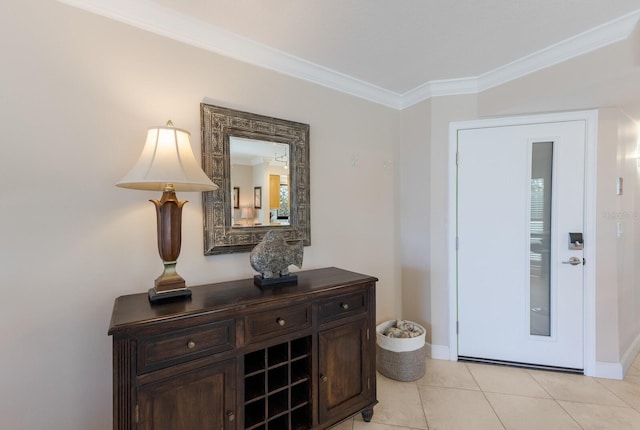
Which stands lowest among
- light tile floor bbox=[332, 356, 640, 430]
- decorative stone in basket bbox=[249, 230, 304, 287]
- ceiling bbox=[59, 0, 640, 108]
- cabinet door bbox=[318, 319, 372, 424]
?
light tile floor bbox=[332, 356, 640, 430]

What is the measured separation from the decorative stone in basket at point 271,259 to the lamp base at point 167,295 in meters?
0.38


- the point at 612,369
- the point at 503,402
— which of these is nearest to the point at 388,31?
the point at 503,402

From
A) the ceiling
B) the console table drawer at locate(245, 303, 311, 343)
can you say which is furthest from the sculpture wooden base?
the ceiling

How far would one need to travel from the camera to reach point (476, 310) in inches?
97.2

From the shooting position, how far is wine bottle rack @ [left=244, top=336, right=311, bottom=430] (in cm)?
142

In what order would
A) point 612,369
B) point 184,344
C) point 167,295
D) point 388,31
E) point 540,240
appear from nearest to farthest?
1. point 184,344
2. point 167,295
3. point 388,31
4. point 612,369
5. point 540,240

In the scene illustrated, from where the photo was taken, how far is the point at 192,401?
4.05 ft

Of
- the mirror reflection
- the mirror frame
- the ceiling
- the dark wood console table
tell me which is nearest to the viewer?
the dark wood console table

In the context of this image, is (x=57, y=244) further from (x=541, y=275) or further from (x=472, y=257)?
(x=541, y=275)

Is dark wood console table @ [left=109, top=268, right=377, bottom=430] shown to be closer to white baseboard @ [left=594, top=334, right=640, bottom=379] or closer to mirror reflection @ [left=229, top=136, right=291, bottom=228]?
A: mirror reflection @ [left=229, top=136, right=291, bottom=228]

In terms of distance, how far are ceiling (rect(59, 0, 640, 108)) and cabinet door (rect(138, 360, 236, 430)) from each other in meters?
1.80

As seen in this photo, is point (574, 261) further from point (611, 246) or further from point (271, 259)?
point (271, 259)

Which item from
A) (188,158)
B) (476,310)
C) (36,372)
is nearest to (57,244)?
(36,372)

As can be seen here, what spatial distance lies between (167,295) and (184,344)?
0.28 meters
